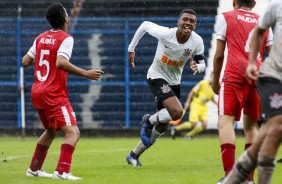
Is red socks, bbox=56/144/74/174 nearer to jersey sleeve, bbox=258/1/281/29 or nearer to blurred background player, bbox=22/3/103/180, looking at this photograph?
blurred background player, bbox=22/3/103/180

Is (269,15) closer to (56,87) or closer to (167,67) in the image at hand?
(56,87)

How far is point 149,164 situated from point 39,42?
326 cm

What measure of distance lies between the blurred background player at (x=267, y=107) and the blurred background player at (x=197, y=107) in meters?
15.7

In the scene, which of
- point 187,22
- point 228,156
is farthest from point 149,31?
point 228,156

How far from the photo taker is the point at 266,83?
732 cm

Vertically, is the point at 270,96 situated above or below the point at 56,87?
above

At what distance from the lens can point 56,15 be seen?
1036 centimetres

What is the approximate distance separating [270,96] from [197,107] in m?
Answer: 17.1

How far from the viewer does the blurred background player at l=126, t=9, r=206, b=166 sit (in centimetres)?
1232

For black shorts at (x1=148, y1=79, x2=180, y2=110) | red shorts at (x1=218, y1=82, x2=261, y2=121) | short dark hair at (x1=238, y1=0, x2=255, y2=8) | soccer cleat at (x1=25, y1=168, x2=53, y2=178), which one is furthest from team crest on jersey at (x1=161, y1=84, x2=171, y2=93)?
short dark hair at (x1=238, y1=0, x2=255, y2=8)

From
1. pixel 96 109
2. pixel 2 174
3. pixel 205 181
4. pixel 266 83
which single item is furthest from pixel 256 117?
pixel 96 109

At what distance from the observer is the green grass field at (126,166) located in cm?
1035

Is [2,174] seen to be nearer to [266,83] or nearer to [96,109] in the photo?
[266,83]

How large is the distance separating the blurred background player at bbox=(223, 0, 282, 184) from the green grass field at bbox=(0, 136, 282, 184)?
8.43 ft
